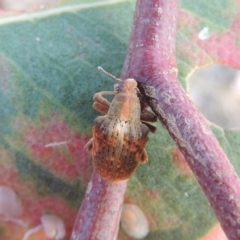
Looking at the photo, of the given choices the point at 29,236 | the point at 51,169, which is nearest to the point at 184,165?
the point at 51,169

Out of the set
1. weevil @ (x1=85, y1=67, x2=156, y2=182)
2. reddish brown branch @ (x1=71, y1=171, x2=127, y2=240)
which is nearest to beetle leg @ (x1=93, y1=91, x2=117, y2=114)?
weevil @ (x1=85, y1=67, x2=156, y2=182)

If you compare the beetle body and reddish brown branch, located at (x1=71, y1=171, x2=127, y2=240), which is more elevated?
the beetle body

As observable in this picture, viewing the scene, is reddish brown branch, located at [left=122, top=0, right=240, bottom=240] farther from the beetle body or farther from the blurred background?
the blurred background

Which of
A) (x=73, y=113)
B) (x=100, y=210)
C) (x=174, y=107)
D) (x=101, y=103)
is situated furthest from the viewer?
(x=73, y=113)

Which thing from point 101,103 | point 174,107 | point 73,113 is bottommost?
point 73,113

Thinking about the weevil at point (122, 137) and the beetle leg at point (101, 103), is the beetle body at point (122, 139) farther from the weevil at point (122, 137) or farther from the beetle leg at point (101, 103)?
the beetle leg at point (101, 103)

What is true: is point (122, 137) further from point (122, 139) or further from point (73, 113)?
point (73, 113)

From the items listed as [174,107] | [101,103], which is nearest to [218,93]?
[101,103]
